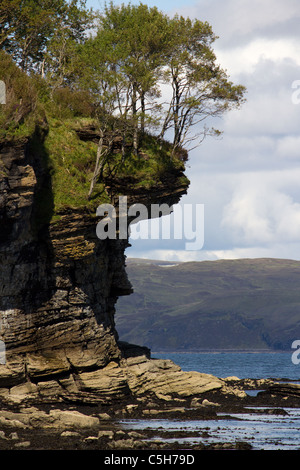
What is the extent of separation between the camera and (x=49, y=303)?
5184 cm

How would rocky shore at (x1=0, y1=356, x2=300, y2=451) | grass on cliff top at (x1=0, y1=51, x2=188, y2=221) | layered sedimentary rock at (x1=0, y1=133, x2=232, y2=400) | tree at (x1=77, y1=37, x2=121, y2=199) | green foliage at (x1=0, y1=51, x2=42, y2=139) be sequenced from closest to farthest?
rocky shore at (x1=0, y1=356, x2=300, y2=451)
green foliage at (x1=0, y1=51, x2=42, y2=139)
layered sedimentary rock at (x1=0, y1=133, x2=232, y2=400)
grass on cliff top at (x1=0, y1=51, x2=188, y2=221)
tree at (x1=77, y1=37, x2=121, y2=199)

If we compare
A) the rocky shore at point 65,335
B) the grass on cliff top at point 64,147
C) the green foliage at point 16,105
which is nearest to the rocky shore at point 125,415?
the rocky shore at point 65,335

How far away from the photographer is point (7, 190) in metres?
46.7

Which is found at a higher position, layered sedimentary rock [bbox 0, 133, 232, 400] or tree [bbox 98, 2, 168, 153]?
tree [bbox 98, 2, 168, 153]

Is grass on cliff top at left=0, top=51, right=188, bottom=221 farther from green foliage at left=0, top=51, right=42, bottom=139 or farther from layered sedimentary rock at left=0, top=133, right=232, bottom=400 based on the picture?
layered sedimentary rock at left=0, top=133, right=232, bottom=400

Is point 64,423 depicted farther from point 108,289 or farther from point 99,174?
point 99,174

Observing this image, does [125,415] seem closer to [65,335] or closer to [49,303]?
[65,335]

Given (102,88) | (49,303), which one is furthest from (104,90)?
(49,303)

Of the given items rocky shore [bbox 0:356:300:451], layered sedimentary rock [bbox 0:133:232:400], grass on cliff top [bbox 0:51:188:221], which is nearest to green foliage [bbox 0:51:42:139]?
grass on cliff top [bbox 0:51:188:221]

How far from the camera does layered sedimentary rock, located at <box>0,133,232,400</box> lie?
48.0 m

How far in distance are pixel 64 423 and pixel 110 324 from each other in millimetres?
16947
